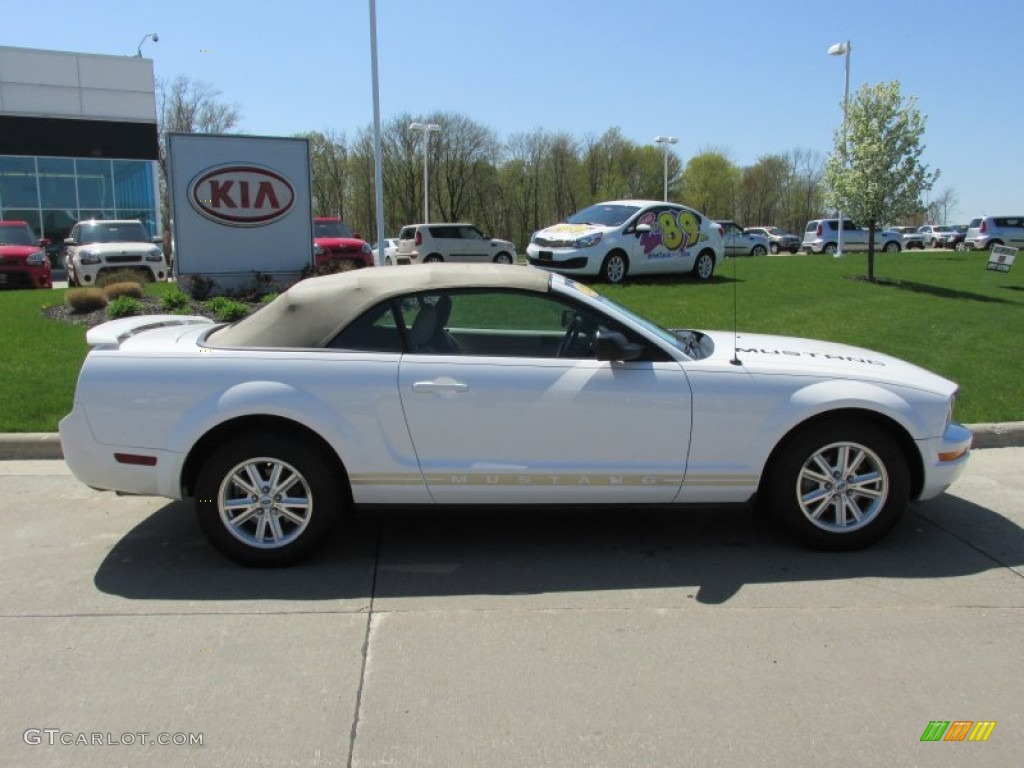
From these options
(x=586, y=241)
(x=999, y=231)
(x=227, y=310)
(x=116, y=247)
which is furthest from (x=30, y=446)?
(x=999, y=231)

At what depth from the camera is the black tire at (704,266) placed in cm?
1762

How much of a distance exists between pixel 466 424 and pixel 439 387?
231 millimetres

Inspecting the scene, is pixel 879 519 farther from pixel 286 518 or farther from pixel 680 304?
pixel 680 304

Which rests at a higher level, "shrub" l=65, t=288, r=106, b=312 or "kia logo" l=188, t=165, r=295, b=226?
"kia logo" l=188, t=165, r=295, b=226

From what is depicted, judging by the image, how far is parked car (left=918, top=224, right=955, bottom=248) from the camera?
54.2 m

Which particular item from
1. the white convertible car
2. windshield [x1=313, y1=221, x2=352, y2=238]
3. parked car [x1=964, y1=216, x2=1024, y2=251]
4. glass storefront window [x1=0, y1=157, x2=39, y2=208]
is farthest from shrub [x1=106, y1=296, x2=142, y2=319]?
parked car [x1=964, y1=216, x2=1024, y2=251]

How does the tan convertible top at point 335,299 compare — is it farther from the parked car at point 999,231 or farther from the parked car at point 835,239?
the parked car at point 999,231

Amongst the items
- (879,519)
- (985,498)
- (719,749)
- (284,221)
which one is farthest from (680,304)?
(719,749)

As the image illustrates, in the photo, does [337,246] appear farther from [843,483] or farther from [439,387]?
[843,483]

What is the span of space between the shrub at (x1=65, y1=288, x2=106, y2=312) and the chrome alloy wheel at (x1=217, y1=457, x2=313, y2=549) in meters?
8.80

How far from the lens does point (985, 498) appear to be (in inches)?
220

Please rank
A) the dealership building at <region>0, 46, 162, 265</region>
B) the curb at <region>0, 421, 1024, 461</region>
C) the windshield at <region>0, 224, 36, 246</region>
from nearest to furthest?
the curb at <region>0, 421, 1024, 461</region>
the windshield at <region>0, 224, 36, 246</region>
the dealership building at <region>0, 46, 162, 265</region>

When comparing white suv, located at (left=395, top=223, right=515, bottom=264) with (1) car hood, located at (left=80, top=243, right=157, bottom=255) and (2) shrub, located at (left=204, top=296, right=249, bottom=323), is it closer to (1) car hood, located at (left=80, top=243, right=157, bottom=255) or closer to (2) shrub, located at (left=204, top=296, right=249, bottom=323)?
(1) car hood, located at (left=80, top=243, right=157, bottom=255)

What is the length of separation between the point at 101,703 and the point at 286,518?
4.46 ft
